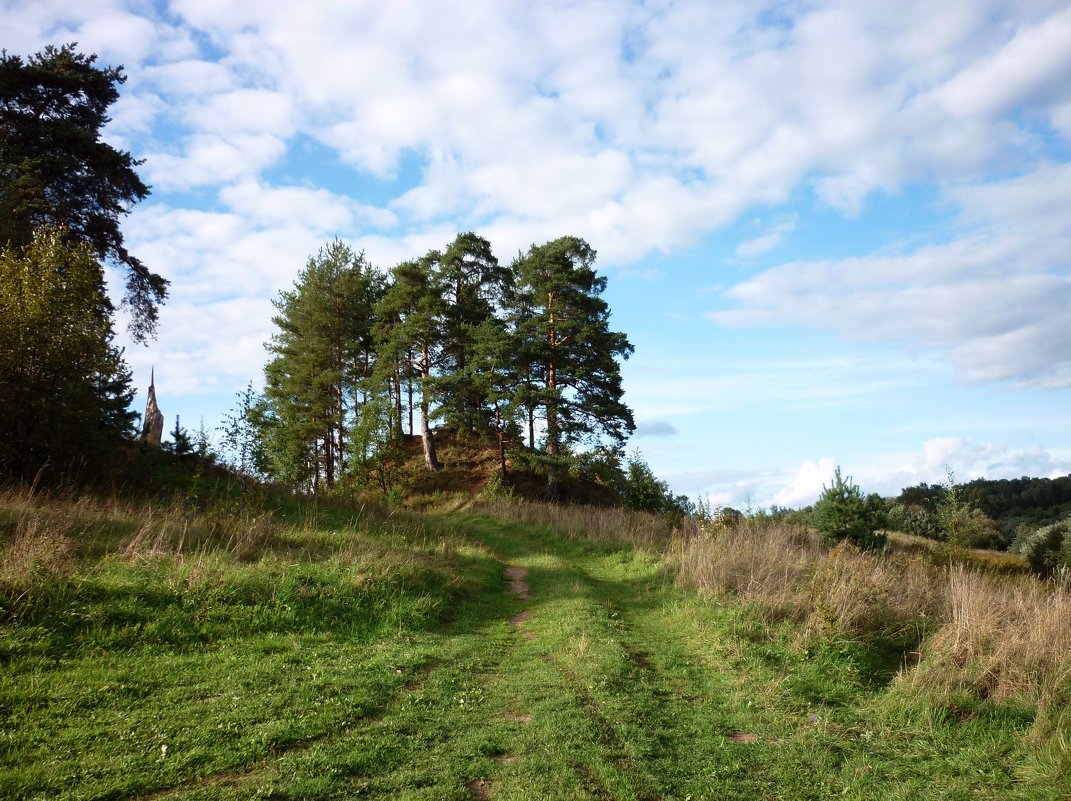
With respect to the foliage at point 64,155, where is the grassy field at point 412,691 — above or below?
below

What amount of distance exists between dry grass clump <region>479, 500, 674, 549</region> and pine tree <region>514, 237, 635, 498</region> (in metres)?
8.34

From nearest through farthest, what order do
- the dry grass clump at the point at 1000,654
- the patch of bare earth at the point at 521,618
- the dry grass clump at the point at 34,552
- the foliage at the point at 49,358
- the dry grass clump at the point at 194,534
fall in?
1. the dry grass clump at the point at 1000,654
2. the dry grass clump at the point at 34,552
3. the dry grass clump at the point at 194,534
4. the patch of bare earth at the point at 521,618
5. the foliage at the point at 49,358

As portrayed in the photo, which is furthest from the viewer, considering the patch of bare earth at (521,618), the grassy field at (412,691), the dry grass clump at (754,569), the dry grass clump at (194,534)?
the patch of bare earth at (521,618)

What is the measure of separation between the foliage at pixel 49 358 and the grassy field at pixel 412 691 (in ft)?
9.16

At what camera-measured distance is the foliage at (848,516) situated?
18.4 m

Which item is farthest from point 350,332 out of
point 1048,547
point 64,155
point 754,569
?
point 1048,547

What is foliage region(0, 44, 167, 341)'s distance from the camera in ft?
62.7

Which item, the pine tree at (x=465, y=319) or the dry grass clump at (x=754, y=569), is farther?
the pine tree at (x=465, y=319)

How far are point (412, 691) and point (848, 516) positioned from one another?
52.2ft

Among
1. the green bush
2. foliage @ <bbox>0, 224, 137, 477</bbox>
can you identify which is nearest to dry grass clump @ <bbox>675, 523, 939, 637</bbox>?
foliage @ <bbox>0, 224, 137, 477</bbox>

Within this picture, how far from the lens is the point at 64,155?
2023 cm

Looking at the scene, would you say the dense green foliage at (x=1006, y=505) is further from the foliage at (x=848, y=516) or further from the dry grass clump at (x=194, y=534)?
the dry grass clump at (x=194, y=534)

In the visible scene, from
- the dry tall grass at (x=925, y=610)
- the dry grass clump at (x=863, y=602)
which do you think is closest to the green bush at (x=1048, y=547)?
the dry tall grass at (x=925, y=610)

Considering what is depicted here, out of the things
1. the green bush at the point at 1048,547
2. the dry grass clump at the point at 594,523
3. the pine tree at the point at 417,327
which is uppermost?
the pine tree at the point at 417,327
